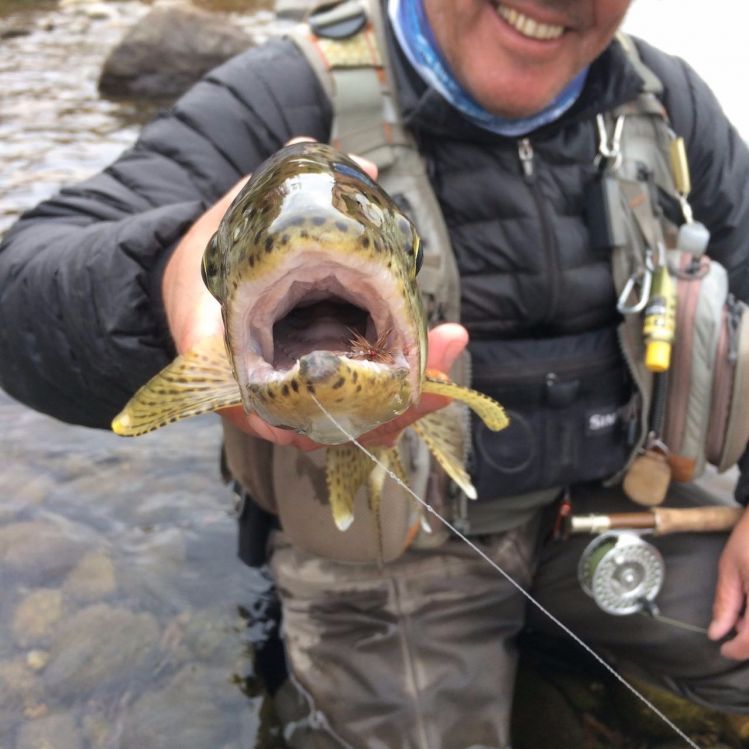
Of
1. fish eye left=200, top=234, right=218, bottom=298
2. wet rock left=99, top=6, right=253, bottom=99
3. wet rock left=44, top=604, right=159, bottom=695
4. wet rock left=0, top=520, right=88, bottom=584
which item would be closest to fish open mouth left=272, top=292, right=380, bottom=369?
fish eye left=200, top=234, right=218, bottom=298

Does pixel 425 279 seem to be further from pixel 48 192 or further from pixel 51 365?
pixel 48 192

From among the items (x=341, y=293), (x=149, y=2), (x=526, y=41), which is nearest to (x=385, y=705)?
(x=341, y=293)

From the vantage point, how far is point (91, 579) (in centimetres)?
338

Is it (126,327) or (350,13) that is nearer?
(126,327)

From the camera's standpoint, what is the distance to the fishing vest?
2434 millimetres

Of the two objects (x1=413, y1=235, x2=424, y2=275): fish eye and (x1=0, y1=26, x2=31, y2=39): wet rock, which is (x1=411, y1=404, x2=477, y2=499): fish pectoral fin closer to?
(x1=413, y1=235, x2=424, y2=275): fish eye

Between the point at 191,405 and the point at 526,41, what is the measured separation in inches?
70.6

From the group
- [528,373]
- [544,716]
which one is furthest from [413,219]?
[544,716]

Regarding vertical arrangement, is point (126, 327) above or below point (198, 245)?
below

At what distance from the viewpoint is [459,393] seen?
65.2 inches

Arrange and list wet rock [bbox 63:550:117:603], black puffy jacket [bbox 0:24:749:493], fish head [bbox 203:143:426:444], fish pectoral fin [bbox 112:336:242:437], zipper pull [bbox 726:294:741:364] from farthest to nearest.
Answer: wet rock [bbox 63:550:117:603], zipper pull [bbox 726:294:741:364], black puffy jacket [bbox 0:24:749:493], fish pectoral fin [bbox 112:336:242:437], fish head [bbox 203:143:426:444]

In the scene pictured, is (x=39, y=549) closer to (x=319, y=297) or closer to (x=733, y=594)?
(x=319, y=297)

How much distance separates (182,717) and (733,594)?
2046 millimetres

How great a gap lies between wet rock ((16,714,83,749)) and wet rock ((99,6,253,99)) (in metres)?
8.85
